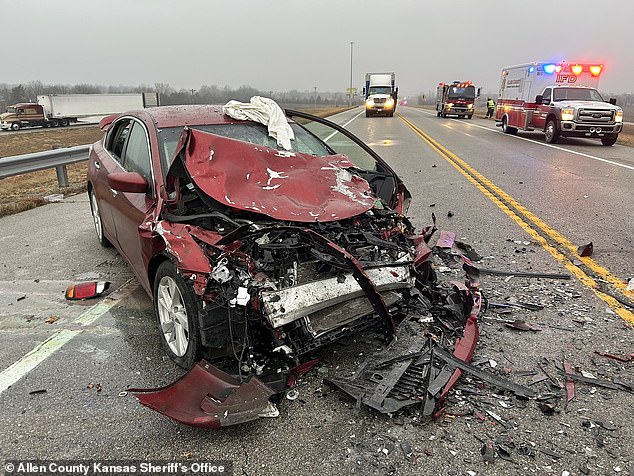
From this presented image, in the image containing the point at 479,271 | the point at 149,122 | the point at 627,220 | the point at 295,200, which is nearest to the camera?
the point at 295,200

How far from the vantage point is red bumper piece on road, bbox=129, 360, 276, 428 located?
8.36ft

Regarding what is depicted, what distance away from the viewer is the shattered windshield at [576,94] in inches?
692

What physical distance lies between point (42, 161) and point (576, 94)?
58.1ft

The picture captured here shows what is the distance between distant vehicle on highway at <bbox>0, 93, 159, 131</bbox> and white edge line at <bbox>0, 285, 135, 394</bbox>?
4413 centimetres

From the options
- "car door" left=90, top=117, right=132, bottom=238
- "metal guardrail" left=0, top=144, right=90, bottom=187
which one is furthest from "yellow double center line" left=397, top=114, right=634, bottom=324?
"metal guardrail" left=0, top=144, right=90, bottom=187

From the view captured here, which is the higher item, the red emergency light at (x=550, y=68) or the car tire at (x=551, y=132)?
the red emergency light at (x=550, y=68)

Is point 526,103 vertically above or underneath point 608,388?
above

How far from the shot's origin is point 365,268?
10.5ft

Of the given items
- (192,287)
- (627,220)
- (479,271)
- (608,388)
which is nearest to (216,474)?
(192,287)

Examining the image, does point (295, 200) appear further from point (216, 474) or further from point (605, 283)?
point (605, 283)

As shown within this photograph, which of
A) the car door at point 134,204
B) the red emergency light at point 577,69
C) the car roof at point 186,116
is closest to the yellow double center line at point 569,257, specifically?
the car roof at point 186,116

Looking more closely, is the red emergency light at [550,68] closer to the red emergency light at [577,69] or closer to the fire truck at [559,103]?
the fire truck at [559,103]

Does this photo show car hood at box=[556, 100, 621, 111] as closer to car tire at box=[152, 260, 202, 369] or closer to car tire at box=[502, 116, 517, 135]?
car tire at box=[502, 116, 517, 135]

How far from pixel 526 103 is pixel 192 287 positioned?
67.3ft
